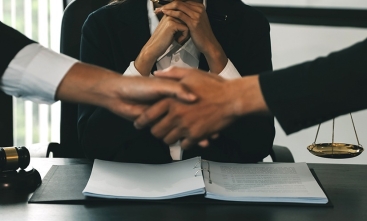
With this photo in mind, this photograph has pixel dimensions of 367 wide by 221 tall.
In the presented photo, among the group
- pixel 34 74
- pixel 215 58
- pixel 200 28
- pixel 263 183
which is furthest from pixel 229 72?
pixel 34 74

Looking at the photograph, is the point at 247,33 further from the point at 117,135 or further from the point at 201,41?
the point at 117,135

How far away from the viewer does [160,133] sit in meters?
1.45

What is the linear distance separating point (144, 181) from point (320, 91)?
1.46 feet

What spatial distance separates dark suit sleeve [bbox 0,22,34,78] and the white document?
0.33 metres

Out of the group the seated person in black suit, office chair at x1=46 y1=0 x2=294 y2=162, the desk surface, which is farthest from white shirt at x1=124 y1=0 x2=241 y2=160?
the desk surface

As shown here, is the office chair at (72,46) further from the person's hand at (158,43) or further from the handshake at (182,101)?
the handshake at (182,101)

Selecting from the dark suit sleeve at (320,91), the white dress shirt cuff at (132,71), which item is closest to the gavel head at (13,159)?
the white dress shirt cuff at (132,71)

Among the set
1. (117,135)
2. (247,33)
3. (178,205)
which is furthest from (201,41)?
(178,205)

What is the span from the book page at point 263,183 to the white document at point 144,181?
0.15 ft

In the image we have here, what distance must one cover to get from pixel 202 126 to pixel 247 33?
1.91ft

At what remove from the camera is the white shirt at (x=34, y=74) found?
4.60 feet

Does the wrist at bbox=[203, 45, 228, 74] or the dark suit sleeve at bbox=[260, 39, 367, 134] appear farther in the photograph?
the wrist at bbox=[203, 45, 228, 74]

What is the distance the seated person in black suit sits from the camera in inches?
69.3

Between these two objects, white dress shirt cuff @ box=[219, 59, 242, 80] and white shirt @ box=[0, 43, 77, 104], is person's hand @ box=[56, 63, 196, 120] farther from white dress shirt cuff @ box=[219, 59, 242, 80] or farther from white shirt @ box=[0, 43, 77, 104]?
white dress shirt cuff @ box=[219, 59, 242, 80]
